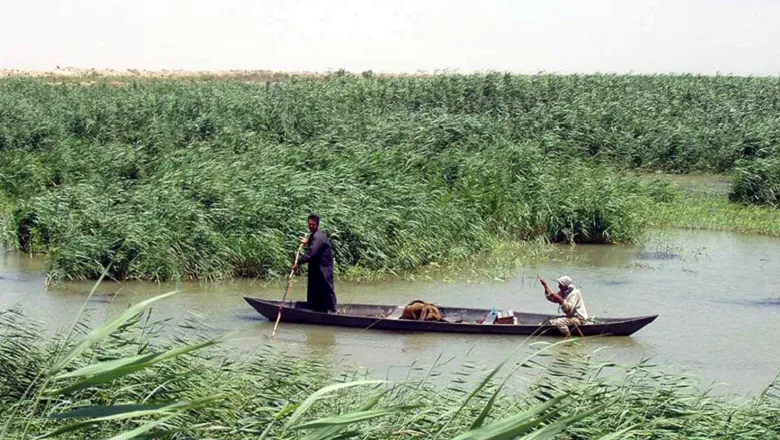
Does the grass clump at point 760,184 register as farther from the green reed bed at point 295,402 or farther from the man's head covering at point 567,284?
the green reed bed at point 295,402

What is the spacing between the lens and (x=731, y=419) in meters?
7.96

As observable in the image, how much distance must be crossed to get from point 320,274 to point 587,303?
409 centimetres

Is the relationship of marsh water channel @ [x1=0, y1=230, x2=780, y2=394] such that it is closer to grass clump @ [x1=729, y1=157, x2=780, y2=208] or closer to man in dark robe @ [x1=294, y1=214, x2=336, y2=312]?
man in dark robe @ [x1=294, y1=214, x2=336, y2=312]

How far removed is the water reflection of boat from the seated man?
0.37 ft

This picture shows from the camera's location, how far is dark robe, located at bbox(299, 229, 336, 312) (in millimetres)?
13703

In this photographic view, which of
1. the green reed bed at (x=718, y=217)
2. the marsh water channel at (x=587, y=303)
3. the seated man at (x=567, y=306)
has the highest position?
the green reed bed at (x=718, y=217)

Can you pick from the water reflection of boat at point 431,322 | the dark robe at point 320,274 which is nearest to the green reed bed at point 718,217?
the water reflection of boat at point 431,322

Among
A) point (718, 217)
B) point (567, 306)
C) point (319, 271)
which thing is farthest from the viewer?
point (718, 217)

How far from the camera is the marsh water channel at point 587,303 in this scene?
12.6m

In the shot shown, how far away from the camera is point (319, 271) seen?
1378cm

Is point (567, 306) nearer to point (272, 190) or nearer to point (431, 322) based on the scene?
point (431, 322)

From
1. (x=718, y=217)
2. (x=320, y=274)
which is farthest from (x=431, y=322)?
(x=718, y=217)

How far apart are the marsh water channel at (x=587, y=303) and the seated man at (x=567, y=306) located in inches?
11.2

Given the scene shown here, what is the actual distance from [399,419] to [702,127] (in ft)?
93.1
